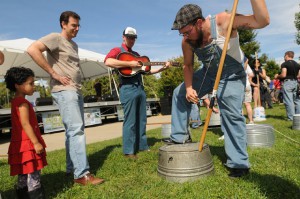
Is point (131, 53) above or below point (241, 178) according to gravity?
above

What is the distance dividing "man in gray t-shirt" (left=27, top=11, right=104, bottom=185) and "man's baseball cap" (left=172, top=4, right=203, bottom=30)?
141cm

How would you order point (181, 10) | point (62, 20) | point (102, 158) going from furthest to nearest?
point (102, 158) → point (62, 20) → point (181, 10)

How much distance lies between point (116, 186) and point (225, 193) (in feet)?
3.96

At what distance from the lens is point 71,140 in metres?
3.36

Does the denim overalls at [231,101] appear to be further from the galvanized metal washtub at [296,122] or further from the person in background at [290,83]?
the person in background at [290,83]

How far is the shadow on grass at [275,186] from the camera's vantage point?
265cm

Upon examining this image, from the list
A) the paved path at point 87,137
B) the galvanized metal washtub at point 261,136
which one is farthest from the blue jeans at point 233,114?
the paved path at point 87,137

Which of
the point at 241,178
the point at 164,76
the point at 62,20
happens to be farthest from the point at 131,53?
the point at 164,76

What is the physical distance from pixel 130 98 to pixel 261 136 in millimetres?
2238

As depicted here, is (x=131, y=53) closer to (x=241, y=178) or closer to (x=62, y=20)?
(x=62, y=20)

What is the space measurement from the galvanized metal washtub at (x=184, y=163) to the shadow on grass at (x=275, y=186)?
0.51 metres

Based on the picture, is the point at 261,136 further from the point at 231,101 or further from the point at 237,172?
the point at 231,101

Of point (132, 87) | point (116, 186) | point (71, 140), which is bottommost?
point (116, 186)

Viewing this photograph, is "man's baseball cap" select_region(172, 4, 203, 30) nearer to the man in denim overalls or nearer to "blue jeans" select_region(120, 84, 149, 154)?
the man in denim overalls
